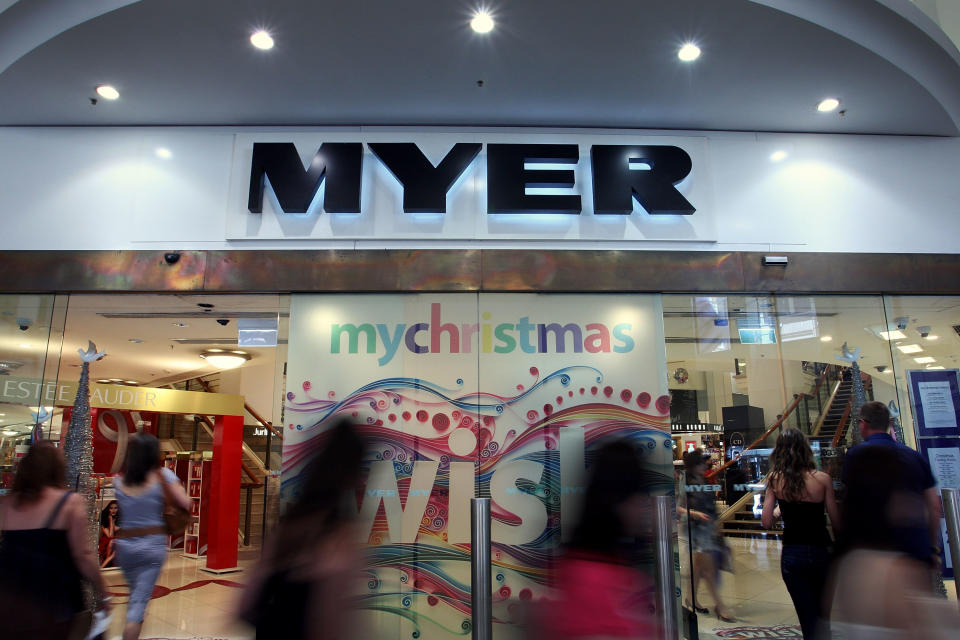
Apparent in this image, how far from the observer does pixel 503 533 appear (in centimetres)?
493

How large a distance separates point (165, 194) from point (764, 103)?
4857 mm

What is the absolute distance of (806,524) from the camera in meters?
3.45

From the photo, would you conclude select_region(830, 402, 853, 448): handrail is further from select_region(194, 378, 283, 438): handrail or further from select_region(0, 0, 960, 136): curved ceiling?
select_region(194, 378, 283, 438): handrail

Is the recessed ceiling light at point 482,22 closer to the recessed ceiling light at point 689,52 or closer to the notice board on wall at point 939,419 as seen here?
the recessed ceiling light at point 689,52

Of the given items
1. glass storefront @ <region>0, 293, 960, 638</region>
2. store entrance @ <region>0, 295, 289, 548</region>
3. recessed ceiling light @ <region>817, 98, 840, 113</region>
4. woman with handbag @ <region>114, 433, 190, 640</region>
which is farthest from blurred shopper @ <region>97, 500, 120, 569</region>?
recessed ceiling light @ <region>817, 98, 840, 113</region>

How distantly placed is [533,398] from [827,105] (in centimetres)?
331

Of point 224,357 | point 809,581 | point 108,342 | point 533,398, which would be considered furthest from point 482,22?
point 224,357

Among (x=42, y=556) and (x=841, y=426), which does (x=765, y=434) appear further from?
(x=42, y=556)

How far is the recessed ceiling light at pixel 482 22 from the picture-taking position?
4.33 m

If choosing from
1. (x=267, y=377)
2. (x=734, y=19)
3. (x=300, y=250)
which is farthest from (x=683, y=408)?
(x=267, y=377)

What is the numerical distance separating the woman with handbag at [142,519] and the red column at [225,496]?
187 inches

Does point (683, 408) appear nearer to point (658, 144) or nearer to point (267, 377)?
point (658, 144)

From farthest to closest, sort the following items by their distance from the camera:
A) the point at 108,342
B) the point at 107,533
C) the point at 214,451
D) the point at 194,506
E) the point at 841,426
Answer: the point at 194,506 → the point at 214,451 → the point at 107,533 → the point at 108,342 → the point at 841,426

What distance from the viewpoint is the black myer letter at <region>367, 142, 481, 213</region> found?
5320mm
